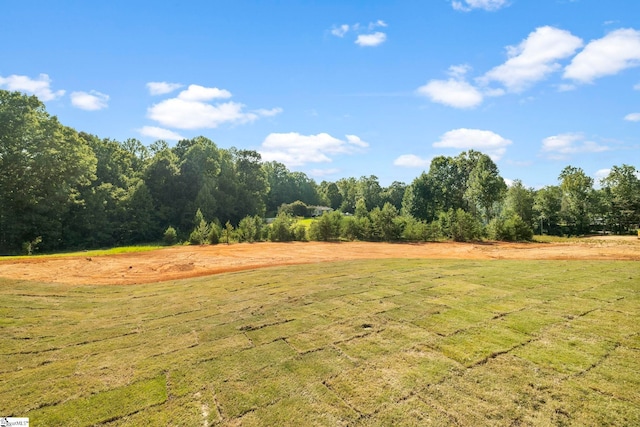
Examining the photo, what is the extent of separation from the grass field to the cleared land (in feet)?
0.06

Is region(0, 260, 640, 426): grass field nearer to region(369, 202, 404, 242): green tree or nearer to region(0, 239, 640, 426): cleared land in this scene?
region(0, 239, 640, 426): cleared land

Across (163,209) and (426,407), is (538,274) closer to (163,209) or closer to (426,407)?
(426,407)

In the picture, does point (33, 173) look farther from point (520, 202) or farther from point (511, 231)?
point (520, 202)

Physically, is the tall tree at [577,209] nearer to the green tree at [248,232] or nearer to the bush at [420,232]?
the bush at [420,232]

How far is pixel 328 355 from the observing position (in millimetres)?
3725

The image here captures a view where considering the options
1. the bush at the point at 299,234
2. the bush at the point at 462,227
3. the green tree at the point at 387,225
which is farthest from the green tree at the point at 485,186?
the bush at the point at 299,234

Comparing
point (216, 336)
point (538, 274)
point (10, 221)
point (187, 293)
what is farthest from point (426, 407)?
point (10, 221)

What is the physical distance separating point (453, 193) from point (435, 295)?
34.9 meters

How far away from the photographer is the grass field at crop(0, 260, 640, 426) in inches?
108

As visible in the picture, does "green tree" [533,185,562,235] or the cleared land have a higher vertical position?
"green tree" [533,185,562,235]

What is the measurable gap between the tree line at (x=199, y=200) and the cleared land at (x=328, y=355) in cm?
1763

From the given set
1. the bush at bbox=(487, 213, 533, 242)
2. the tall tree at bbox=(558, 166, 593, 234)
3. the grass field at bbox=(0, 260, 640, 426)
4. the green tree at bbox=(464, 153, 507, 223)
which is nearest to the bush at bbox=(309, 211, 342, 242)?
the bush at bbox=(487, 213, 533, 242)

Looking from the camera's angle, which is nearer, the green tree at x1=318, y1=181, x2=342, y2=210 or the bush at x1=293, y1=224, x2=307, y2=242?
the bush at x1=293, y1=224, x2=307, y2=242

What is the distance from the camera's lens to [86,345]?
4.07 metres
